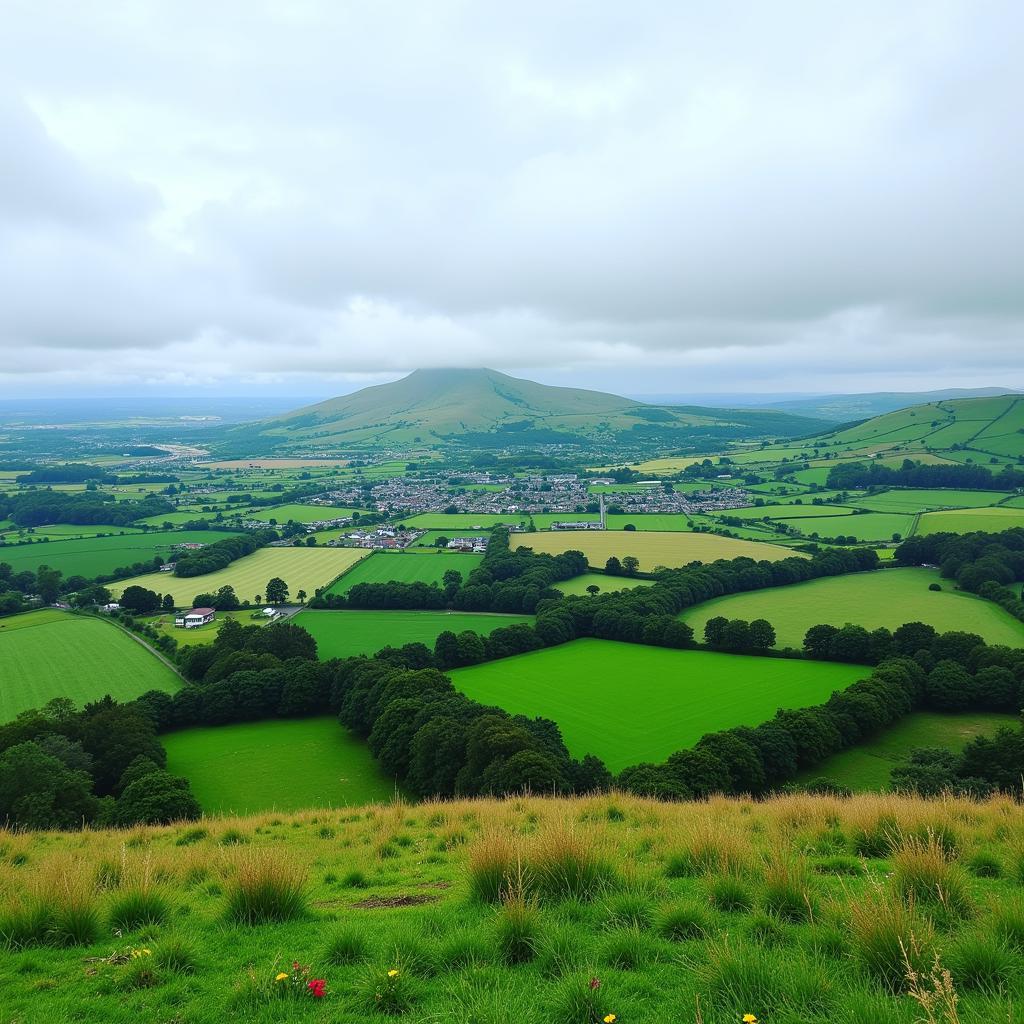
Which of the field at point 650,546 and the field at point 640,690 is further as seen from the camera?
the field at point 650,546

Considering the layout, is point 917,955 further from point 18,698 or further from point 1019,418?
point 1019,418

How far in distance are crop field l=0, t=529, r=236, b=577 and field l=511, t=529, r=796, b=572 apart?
53.2m

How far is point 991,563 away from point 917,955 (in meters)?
74.4

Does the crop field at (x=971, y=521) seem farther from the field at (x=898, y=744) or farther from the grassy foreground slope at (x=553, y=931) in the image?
the grassy foreground slope at (x=553, y=931)

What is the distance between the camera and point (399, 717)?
31406mm

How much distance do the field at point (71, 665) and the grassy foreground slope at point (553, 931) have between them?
3701 centimetres

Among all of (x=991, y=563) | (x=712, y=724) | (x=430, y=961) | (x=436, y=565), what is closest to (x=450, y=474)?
(x=436, y=565)

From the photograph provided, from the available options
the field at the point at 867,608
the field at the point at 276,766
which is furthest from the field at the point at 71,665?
the field at the point at 867,608

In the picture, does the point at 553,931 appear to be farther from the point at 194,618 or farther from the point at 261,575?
the point at 261,575

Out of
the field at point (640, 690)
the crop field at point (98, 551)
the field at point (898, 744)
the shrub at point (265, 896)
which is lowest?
the field at point (898, 744)

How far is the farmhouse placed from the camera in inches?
2263

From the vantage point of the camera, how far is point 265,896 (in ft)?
25.3

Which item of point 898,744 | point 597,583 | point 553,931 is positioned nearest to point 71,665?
point 597,583

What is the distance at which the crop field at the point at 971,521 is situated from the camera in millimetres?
86662
